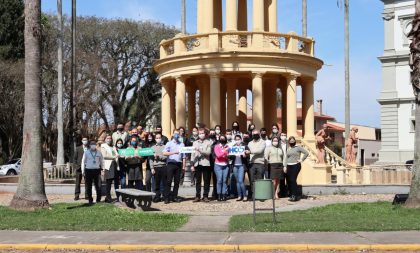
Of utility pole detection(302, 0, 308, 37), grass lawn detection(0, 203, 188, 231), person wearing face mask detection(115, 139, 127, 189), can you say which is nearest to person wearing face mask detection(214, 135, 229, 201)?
person wearing face mask detection(115, 139, 127, 189)

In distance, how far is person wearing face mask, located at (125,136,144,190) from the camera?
17188 mm

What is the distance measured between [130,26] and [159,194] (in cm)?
4219

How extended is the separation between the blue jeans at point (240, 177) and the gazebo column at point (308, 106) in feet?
31.2

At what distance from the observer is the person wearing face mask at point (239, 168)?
57.3 feet

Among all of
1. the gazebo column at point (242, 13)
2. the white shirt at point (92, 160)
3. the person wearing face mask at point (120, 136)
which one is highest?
the gazebo column at point (242, 13)

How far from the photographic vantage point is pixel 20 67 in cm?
4509

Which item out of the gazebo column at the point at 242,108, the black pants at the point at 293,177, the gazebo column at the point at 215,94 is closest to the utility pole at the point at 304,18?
the gazebo column at the point at 242,108

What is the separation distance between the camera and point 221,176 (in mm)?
17500

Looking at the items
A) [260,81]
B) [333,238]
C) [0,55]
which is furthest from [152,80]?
[333,238]

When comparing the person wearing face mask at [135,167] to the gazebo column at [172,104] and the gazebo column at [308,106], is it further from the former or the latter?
the gazebo column at [308,106]

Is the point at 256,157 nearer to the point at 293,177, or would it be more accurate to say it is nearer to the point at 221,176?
the point at 221,176

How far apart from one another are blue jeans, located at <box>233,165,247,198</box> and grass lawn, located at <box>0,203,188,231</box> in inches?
142

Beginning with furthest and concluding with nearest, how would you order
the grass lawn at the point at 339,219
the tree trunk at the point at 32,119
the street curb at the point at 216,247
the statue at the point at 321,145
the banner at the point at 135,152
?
the statue at the point at 321,145, the banner at the point at 135,152, the tree trunk at the point at 32,119, the grass lawn at the point at 339,219, the street curb at the point at 216,247

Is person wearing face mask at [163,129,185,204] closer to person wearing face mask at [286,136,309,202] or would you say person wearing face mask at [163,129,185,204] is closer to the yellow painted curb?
person wearing face mask at [286,136,309,202]
